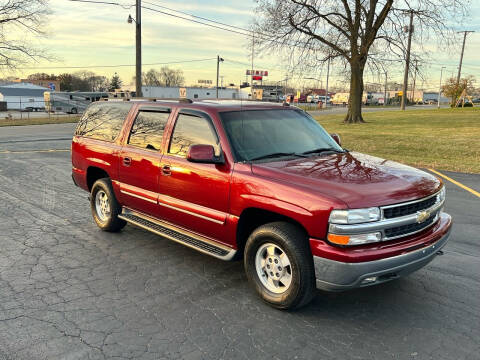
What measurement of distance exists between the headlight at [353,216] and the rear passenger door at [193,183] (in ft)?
3.74

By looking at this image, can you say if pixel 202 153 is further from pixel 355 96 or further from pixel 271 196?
pixel 355 96

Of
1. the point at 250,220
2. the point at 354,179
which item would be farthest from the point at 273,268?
the point at 354,179

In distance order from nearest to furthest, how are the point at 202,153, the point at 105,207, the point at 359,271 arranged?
the point at 359,271, the point at 202,153, the point at 105,207

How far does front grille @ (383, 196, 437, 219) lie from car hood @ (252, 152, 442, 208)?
0.06m

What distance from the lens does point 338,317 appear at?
11.8 ft

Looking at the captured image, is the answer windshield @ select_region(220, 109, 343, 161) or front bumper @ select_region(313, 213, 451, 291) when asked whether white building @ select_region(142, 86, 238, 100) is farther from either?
front bumper @ select_region(313, 213, 451, 291)

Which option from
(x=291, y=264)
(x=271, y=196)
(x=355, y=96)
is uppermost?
(x=355, y=96)

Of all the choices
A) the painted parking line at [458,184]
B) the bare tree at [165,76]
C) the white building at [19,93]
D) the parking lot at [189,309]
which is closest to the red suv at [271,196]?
the parking lot at [189,309]

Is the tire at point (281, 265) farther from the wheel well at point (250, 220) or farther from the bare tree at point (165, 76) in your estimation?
the bare tree at point (165, 76)

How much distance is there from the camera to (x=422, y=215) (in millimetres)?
3613

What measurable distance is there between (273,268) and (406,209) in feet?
4.07

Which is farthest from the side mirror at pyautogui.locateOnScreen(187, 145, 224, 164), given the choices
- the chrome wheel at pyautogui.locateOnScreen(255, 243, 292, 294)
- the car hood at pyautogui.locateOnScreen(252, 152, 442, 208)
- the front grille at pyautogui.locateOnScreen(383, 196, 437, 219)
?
the front grille at pyautogui.locateOnScreen(383, 196, 437, 219)

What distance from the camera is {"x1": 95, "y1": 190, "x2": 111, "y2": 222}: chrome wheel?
19.3 feet

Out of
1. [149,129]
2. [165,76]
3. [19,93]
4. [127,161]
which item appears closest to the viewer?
[149,129]
